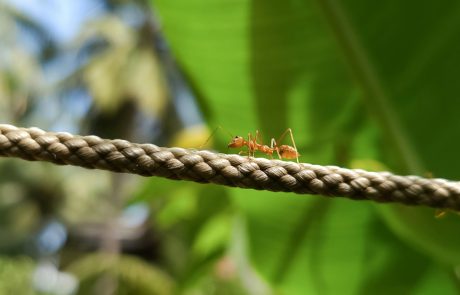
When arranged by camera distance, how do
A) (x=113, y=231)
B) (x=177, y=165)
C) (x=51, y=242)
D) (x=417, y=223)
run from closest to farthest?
(x=177, y=165), (x=417, y=223), (x=113, y=231), (x=51, y=242)

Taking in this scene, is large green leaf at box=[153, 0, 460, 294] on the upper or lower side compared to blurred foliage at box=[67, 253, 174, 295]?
lower

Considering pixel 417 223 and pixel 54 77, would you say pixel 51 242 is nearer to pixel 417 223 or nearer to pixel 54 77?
pixel 54 77

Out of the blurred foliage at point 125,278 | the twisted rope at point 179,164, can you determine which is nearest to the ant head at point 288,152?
the twisted rope at point 179,164

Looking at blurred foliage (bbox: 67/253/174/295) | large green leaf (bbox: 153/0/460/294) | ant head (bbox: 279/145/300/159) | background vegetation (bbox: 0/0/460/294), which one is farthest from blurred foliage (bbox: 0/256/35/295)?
ant head (bbox: 279/145/300/159)

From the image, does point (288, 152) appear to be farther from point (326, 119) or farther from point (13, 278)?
point (13, 278)

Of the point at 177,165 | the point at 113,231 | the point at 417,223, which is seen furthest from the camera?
the point at 113,231

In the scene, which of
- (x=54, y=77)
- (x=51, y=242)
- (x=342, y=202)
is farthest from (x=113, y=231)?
(x=342, y=202)

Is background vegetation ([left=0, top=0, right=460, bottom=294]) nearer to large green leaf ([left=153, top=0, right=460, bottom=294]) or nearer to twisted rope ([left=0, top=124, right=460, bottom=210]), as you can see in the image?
large green leaf ([left=153, top=0, right=460, bottom=294])
